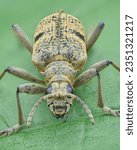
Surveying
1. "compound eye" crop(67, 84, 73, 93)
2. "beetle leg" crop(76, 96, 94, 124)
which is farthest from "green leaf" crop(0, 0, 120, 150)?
"compound eye" crop(67, 84, 73, 93)

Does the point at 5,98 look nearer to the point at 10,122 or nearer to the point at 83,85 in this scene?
the point at 10,122

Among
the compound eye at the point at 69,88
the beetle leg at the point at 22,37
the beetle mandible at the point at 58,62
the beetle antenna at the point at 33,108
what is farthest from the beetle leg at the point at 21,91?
the beetle leg at the point at 22,37

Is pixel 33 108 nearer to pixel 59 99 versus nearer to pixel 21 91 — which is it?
pixel 21 91

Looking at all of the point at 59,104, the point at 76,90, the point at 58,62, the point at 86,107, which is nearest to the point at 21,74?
the point at 58,62

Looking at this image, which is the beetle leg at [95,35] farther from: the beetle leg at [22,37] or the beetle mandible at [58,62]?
the beetle leg at [22,37]

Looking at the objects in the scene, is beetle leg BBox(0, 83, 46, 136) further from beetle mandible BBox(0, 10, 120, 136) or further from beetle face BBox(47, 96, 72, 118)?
beetle face BBox(47, 96, 72, 118)

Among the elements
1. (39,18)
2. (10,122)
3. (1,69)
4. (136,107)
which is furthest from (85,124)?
(39,18)
